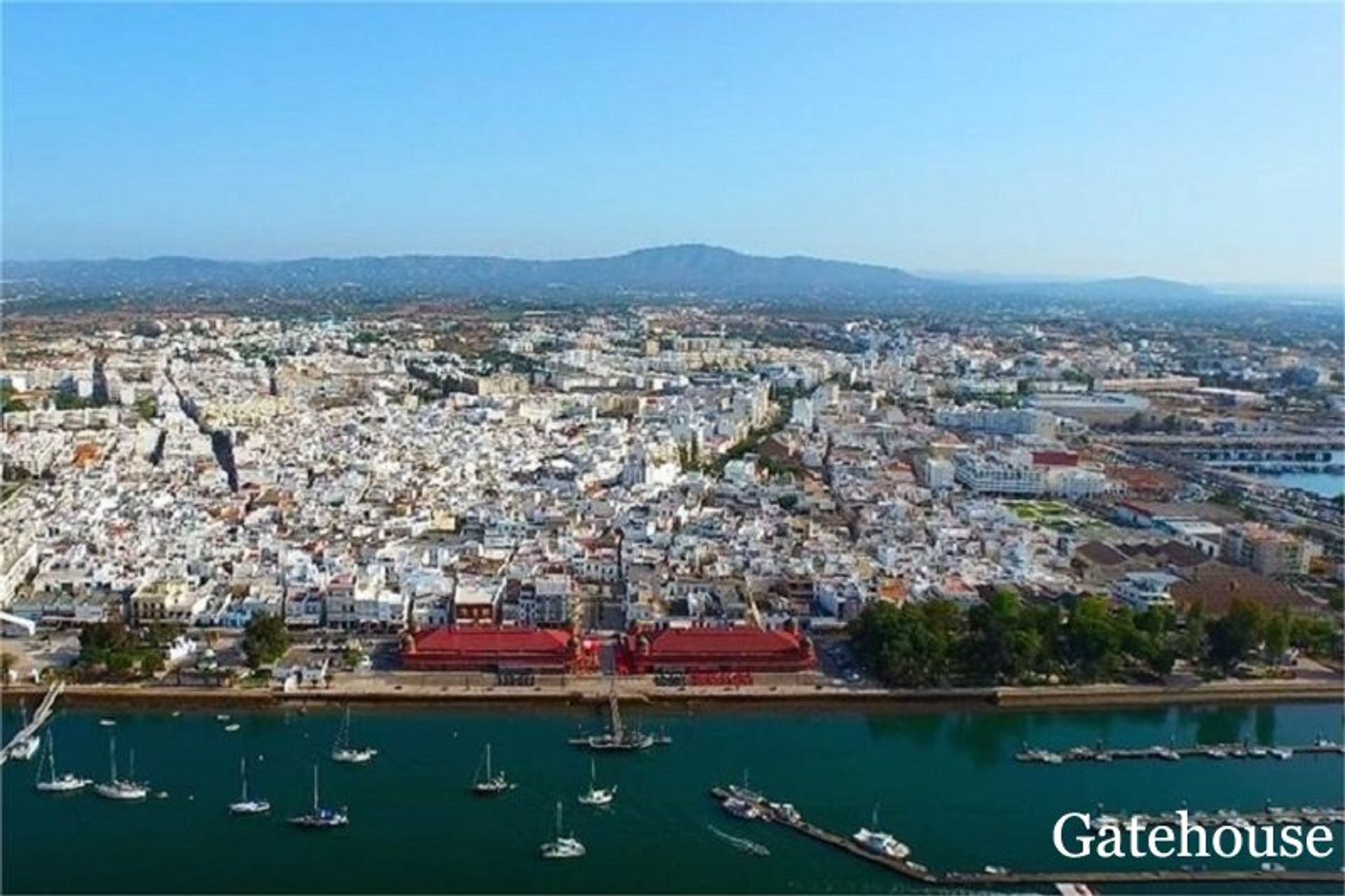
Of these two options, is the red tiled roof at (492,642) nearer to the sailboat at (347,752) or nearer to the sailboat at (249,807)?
the sailboat at (347,752)

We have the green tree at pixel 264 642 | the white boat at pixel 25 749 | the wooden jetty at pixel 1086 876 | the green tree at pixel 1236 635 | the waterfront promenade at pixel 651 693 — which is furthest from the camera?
the green tree at pixel 1236 635

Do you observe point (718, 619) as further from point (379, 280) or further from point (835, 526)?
point (379, 280)

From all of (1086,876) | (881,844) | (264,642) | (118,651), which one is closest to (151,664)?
(118,651)

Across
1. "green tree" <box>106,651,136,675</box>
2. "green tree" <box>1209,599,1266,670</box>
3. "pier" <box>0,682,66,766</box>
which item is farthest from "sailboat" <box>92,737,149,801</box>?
"green tree" <box>1209,599,1266,670</box>

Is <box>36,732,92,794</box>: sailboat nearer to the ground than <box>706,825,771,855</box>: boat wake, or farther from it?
farther from it

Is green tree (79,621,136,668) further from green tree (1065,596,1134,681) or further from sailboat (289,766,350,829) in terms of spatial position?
green tree (1065,596,1134,681)

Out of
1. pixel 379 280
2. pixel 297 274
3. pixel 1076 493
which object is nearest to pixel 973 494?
pixel 1076 493

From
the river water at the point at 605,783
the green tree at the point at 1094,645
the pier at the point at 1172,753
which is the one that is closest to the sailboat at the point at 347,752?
the river water at the point at 605,783
